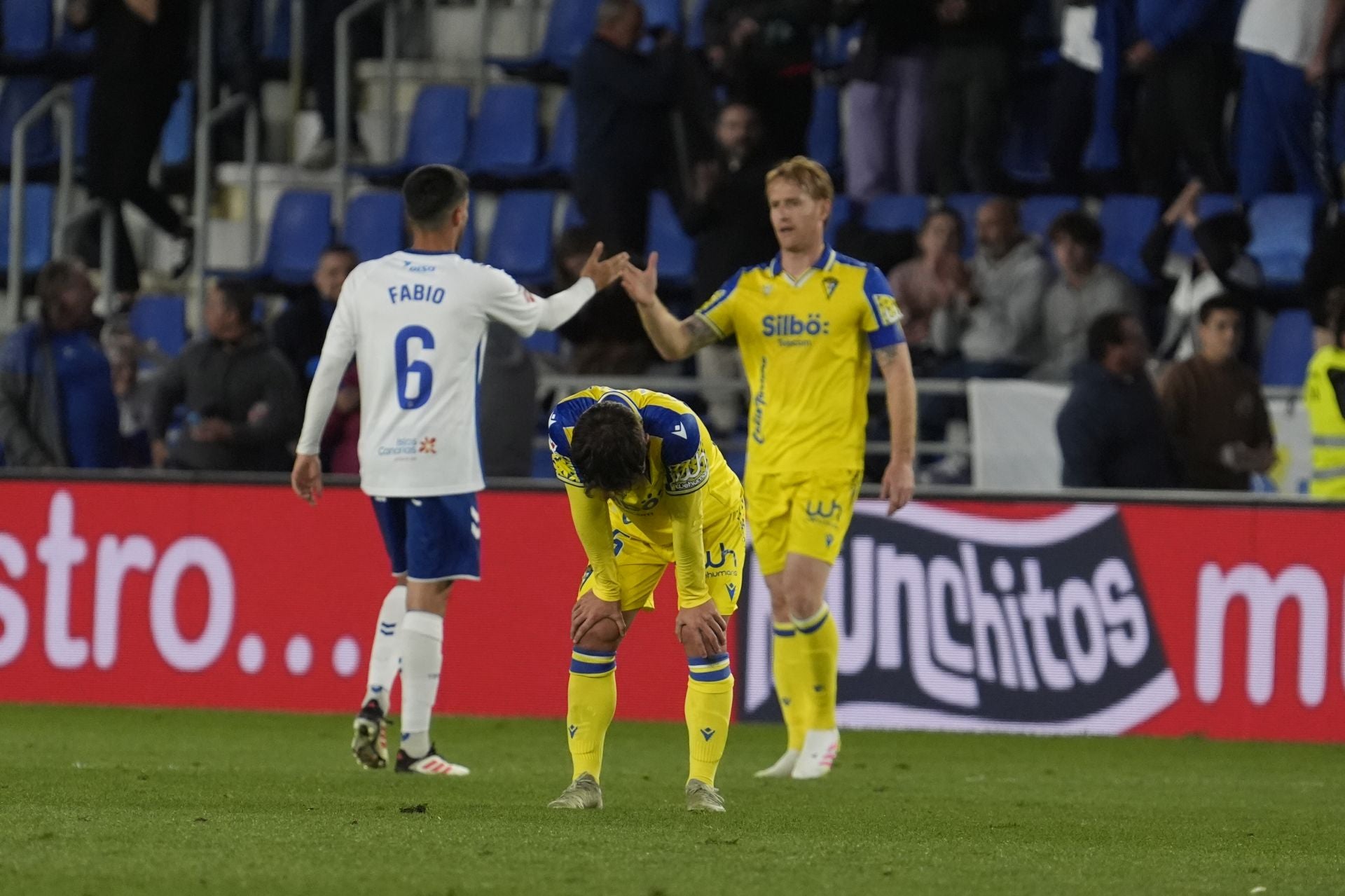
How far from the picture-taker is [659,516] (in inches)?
277

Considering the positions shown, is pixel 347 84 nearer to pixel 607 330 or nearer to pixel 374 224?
pixel 374 224

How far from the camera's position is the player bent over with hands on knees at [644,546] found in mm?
6230

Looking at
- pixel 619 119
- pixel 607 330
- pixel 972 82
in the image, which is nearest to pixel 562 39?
pixel 619 119

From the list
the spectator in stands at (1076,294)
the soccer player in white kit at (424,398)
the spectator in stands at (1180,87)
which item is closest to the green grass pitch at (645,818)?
the soccer player in white kit at (424,398)

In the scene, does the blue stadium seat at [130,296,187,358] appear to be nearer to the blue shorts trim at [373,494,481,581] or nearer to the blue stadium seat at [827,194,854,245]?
the blue stadium seat at [827,194,854,245]

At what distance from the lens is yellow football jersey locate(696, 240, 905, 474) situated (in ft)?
29.3

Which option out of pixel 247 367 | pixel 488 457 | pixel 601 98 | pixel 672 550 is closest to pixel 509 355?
pixel 488 457

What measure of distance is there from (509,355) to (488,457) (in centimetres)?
57

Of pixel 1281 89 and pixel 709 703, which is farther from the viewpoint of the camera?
pixel 1281 89

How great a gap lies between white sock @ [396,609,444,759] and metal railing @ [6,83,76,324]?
8518 mm

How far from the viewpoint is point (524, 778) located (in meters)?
8.48

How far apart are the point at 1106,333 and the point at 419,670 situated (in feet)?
16.9

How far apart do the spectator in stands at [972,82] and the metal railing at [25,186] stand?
6333 millimetres

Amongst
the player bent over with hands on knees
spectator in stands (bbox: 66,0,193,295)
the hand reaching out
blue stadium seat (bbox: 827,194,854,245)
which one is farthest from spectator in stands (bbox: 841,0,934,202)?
the player bent over with hands on knees
